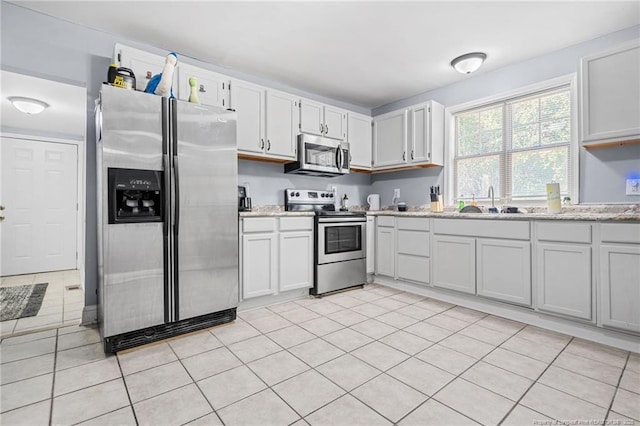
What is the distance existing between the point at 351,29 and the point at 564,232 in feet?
7.94

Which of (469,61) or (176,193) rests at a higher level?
(469,61)

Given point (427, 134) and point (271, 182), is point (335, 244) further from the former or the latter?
point (427, 134)

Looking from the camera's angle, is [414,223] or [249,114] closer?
[249,114]

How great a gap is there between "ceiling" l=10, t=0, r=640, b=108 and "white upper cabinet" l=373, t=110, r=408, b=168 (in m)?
0.75

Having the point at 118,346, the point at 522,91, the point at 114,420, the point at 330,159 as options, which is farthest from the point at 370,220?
the point at 114,420

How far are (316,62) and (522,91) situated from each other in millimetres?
2230

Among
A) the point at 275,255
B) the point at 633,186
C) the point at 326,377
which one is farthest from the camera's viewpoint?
the point at 275,255

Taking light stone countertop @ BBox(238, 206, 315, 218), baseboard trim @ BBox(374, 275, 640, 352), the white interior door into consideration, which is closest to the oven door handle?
light stone countertop @ BBox(238, 206, 315, 218)

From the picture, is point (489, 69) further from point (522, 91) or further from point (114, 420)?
point (114, 420)

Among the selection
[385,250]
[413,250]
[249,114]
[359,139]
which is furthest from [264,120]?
[413,250]

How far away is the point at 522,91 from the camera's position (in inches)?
130

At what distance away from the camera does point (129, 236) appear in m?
2.15

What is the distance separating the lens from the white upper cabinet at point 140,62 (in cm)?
257

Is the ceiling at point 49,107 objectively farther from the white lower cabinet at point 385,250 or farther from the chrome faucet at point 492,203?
the chrome faucet at point 492,203
